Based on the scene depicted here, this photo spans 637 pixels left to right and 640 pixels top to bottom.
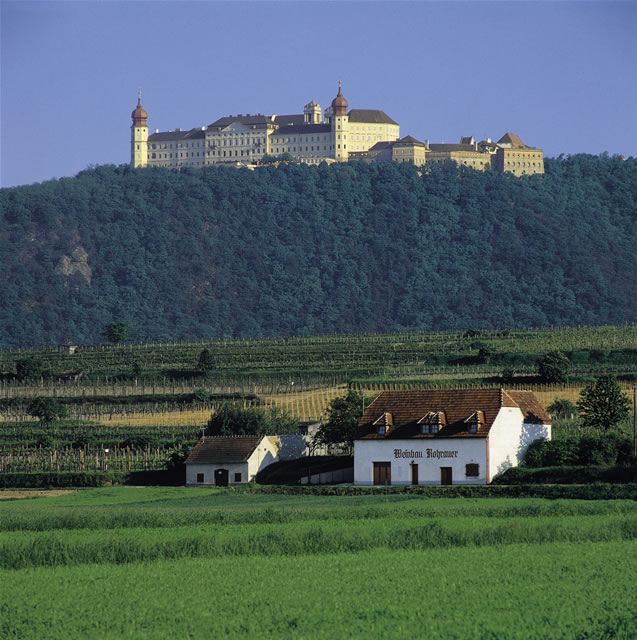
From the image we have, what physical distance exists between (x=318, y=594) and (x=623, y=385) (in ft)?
198

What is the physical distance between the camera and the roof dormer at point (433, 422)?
53375 mm

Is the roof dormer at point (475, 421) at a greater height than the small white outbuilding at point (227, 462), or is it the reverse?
the roof dormer at point (475, 421)

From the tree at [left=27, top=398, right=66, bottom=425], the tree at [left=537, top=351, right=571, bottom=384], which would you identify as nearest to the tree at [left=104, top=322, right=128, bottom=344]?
the tree at [left=27, top=398, right=66, bottom=425]

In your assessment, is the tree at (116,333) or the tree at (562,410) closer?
the tree at (562,410)

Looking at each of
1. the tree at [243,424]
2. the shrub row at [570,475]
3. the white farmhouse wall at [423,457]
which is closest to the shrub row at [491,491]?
the shrub row at [570,475]

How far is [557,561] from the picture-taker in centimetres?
2620

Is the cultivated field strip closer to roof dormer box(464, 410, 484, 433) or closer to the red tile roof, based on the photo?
the red tile roof

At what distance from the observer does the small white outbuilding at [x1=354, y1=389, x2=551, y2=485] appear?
51562 mm

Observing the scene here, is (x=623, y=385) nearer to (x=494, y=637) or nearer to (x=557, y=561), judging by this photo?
(x=557, y=561)

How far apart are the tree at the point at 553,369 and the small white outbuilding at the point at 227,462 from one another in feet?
97.9

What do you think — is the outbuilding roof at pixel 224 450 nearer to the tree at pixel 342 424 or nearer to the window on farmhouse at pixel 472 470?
the tree at pixel 342 424

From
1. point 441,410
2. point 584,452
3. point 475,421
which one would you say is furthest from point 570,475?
point 441,410

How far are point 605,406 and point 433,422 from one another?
8.19 metres

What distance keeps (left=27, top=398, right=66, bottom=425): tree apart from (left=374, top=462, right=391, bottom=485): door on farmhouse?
29175mm
